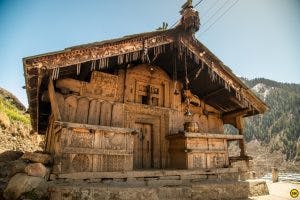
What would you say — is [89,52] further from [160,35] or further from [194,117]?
[194,117]

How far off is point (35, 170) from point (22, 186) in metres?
0.46

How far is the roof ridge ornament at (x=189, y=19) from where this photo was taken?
28.4ft

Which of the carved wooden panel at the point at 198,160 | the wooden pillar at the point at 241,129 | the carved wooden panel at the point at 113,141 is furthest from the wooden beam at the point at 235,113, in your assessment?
the carved wooden panel at the point at 113,141

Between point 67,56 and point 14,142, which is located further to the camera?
point 14,142

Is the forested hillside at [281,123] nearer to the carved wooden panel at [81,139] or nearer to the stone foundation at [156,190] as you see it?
the stone foundation at [156,190]

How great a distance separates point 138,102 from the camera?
9.75 m

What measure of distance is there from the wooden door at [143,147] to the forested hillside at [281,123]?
39551 mm

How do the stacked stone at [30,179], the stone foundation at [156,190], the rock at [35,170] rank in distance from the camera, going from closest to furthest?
the stone foundation at [156,190] → the stacked stone at [30,179] → the rock at [35,170]

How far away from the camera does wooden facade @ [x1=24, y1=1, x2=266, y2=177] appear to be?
6.92 metres

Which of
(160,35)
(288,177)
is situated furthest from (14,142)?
(288,177)

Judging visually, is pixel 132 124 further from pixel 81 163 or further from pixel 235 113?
pixel 235 113

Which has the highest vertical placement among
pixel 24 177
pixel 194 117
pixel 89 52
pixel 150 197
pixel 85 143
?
pixel 89 52

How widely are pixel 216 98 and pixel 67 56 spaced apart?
685 cm

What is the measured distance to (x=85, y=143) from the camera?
689 centimetres
